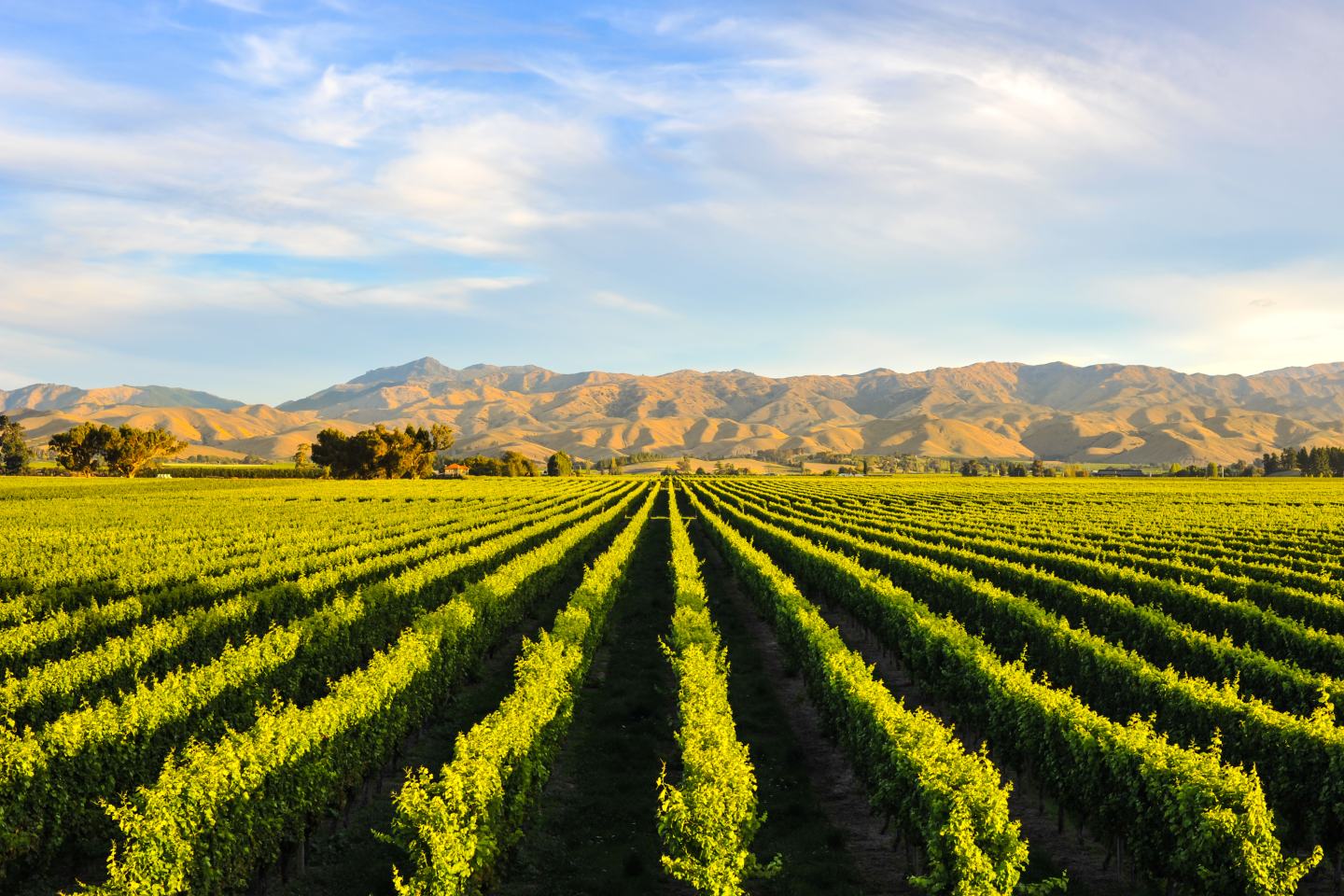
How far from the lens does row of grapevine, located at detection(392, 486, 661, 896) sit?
8.68 meters

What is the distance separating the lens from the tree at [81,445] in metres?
120

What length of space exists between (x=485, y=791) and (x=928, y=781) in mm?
5360

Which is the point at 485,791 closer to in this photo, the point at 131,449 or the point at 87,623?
the point at 87,623

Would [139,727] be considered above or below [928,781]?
above

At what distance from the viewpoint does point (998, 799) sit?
9.00 meters

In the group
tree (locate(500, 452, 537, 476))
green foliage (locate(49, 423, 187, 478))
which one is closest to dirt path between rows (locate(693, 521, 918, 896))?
green foliage (locate(49, 423, 187, 478))

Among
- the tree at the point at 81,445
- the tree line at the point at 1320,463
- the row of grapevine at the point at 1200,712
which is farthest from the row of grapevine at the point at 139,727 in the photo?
the tree line at the point at 1320,463

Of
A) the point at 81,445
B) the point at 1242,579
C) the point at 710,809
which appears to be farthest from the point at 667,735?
the point at 81,445

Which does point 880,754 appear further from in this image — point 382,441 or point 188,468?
point 188,468

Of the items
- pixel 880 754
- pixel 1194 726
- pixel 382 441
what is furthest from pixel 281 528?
pixel 382 441

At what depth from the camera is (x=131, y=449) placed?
123812 mm

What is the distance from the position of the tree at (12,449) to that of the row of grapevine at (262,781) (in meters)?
166

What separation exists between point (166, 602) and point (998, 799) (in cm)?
2280

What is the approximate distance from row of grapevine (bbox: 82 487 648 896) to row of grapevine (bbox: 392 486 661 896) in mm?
1271
